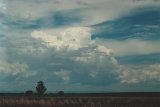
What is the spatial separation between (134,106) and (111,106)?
9.90 ft

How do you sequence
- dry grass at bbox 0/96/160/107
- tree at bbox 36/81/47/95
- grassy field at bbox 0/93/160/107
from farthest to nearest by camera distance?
tree at bbox 36/81/47/95 → grassy field at bbox 0/93/160/107 → dry grass at bbox 0/96/160/107

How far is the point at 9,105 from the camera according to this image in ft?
170

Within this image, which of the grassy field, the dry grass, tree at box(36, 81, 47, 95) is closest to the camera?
the dry grass

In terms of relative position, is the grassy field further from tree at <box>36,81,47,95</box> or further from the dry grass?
tree at <box>36,81,47,95</box>

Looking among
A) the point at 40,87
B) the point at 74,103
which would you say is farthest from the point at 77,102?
the point at 40,87

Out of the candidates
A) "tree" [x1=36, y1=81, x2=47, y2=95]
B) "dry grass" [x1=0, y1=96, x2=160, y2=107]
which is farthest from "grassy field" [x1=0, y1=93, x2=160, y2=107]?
"tree" [x1=36, y1=81, x2=47, y2=95]

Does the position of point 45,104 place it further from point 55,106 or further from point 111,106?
point 111,106

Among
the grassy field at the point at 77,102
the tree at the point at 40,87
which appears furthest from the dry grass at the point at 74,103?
the tree at the point at 40,87

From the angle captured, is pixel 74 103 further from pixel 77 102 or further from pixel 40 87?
pixel 40 87

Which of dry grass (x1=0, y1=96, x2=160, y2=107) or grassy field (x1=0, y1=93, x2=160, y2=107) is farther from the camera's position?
grassy field (x1=0, y1=93, x2=160, y2=107)

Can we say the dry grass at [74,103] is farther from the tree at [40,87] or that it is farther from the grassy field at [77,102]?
the tree at [40,87]

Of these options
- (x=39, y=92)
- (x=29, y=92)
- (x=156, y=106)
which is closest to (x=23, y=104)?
(x=156, y=106)

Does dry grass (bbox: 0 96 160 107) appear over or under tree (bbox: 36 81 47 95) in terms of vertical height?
under

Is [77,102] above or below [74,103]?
above
